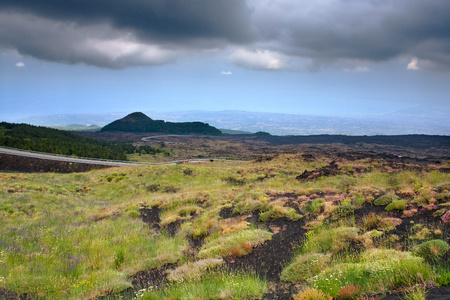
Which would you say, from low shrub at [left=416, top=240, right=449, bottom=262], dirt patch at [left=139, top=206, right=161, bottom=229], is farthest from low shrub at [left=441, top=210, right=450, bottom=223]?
dirt patch at [left=139, top=206, right=161, bottom=229]

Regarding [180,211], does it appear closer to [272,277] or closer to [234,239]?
[234,239]

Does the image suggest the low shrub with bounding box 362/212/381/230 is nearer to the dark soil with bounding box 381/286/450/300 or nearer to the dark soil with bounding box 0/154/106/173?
the dark soil with bounding box 381/286/450/300

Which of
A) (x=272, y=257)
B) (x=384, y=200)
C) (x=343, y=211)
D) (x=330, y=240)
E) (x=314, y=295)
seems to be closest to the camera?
(x=314, y=295)

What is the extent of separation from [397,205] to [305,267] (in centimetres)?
652

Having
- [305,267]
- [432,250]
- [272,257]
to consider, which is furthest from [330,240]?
[432,250]

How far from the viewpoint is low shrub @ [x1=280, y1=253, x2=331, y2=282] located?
21.0ft

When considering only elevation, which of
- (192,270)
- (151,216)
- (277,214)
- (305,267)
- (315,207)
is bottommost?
(151,216)

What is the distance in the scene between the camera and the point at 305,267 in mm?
6660

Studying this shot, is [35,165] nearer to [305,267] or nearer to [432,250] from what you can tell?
[305,267]

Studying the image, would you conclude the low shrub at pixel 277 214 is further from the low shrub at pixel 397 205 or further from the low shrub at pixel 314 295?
the low shrub at pixel 314 295

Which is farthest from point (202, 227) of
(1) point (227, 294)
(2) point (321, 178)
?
(2) point (321, 178)

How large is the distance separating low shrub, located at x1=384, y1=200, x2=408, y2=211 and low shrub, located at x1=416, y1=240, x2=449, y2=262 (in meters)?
4.35

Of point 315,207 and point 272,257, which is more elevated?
point 315,207

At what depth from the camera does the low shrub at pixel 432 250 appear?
6266 mm
